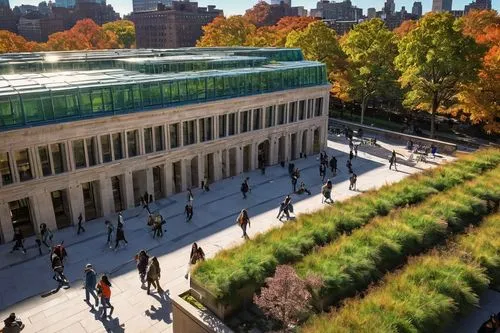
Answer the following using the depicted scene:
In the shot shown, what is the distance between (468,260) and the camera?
17.1 meters

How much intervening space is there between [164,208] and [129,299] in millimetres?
11469

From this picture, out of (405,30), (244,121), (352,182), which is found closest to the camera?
(352,182)

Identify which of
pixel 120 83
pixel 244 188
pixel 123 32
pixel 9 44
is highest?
pixel 123 32

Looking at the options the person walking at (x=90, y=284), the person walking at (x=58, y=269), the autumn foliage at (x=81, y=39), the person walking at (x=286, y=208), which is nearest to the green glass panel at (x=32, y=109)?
the person walking at (x=58, y=269)

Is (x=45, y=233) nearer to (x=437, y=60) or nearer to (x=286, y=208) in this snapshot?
(x=286, y=208)

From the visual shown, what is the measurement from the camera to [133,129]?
29.6m

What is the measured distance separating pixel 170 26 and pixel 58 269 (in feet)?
379

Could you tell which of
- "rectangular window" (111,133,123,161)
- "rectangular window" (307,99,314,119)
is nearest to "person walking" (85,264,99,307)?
"rectangular window" (111,133,123,161)

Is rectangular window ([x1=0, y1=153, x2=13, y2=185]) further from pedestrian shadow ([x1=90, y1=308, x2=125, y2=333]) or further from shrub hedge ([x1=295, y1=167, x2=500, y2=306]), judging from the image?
shrub hedge ([x1=295, y1=167, x2=500, y2=306])

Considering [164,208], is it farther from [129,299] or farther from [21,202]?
[129,299]

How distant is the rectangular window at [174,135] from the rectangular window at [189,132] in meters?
0.63

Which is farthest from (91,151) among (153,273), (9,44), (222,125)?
(9,44)

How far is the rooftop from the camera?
2561cm

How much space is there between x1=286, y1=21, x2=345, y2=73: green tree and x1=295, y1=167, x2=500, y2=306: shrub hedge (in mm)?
36385
